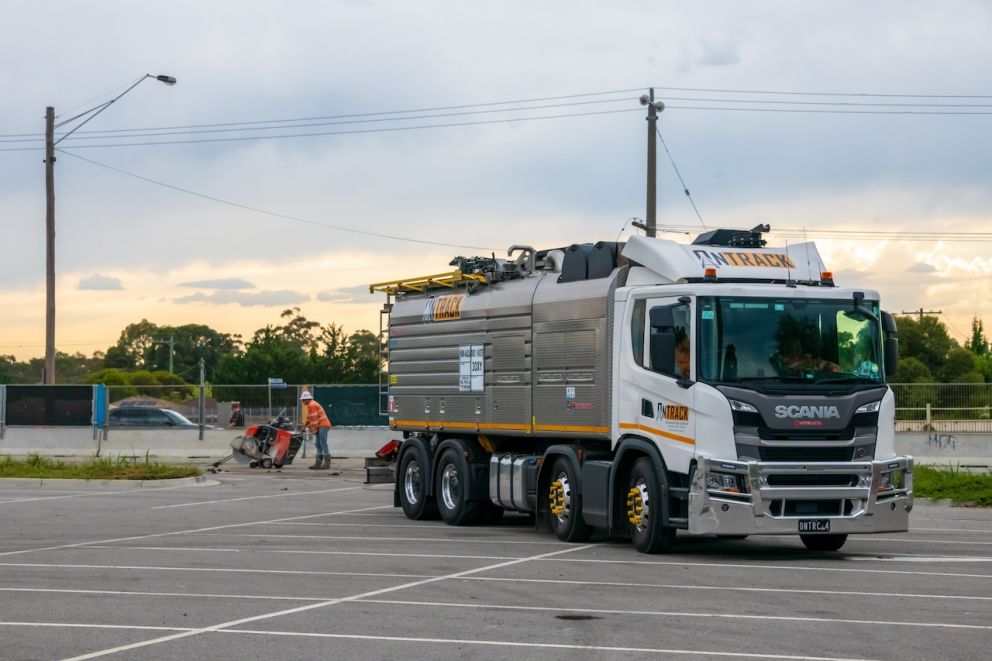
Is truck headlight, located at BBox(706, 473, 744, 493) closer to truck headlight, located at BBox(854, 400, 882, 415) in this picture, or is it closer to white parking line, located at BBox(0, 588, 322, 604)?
truck headlight, located at BBox(854, 400, 882, 415)

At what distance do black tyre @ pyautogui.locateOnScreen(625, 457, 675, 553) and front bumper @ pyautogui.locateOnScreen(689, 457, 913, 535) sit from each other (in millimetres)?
578

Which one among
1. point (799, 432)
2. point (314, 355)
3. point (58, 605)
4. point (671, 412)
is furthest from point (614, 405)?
point (314, 355)

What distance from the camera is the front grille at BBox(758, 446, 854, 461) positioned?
14.4 m

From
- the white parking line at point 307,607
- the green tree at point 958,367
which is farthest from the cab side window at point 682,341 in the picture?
the green tree at point 958,367

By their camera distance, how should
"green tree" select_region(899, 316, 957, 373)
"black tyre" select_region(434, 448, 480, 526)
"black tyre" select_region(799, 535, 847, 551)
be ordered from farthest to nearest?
1. "green tree" select_region(899, 316, 957, 373)
2. "black tyre" select_region(434, 448, 480, 526)
3. "black tyre" select_region(799, 535, 847, 551)

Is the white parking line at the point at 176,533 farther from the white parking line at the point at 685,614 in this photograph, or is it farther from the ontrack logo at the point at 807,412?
the ontrack logo at the point at 807,412

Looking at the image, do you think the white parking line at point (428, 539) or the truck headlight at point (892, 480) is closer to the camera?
the truck headlight at point (892, 480)

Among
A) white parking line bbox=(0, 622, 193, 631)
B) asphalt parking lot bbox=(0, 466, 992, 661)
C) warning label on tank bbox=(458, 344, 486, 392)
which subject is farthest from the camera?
warning label on tank bbox=(458, 344, 486, 392)

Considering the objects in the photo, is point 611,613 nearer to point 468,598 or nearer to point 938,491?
point 468,598

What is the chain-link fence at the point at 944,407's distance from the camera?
39000 mm

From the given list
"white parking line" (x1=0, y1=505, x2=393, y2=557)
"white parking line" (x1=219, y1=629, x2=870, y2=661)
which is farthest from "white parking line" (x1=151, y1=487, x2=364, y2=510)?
"white parking line" (x1=219, y1=629, x2=870, y2=661)

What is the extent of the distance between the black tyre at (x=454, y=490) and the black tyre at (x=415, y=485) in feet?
0.56

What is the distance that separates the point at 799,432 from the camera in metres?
14.4

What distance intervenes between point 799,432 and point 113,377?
313 feet
